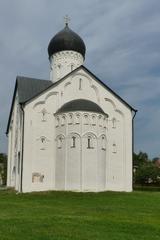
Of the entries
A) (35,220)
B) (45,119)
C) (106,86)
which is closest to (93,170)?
(45,119)

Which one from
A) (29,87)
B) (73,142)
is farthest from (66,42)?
(73,142)

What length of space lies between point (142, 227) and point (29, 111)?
18803 millimetres

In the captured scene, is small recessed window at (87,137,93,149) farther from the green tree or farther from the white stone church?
the green tree

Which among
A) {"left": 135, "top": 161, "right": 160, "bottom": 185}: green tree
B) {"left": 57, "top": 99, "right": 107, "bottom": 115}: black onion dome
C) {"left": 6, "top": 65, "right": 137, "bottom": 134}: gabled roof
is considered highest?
{"left": 6, "top": 65, "right": 137, "bottom": 134}: gabled roof

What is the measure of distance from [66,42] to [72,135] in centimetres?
858

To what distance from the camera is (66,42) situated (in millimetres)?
33031

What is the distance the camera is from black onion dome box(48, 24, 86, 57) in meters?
33.1

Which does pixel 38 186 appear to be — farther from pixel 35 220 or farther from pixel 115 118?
pixel 35 220

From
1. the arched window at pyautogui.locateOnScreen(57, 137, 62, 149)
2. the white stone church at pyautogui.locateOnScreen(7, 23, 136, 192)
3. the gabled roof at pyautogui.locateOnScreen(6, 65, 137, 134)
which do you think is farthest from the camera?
the gabled roof at pyautogui.locateOnScreen(6, 65, 137, 134)

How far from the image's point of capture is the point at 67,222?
40.6ft

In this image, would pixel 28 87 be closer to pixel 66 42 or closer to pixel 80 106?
pixel 66 42

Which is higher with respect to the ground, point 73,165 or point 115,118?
point 115,118

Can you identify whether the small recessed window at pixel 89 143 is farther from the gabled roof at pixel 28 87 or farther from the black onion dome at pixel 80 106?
the gabled roof at pixel 28 87

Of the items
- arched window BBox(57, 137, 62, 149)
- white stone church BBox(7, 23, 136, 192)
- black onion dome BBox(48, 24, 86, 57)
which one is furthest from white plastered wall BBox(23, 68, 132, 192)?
black onion dome BBox(48, 24, 86, 57)
